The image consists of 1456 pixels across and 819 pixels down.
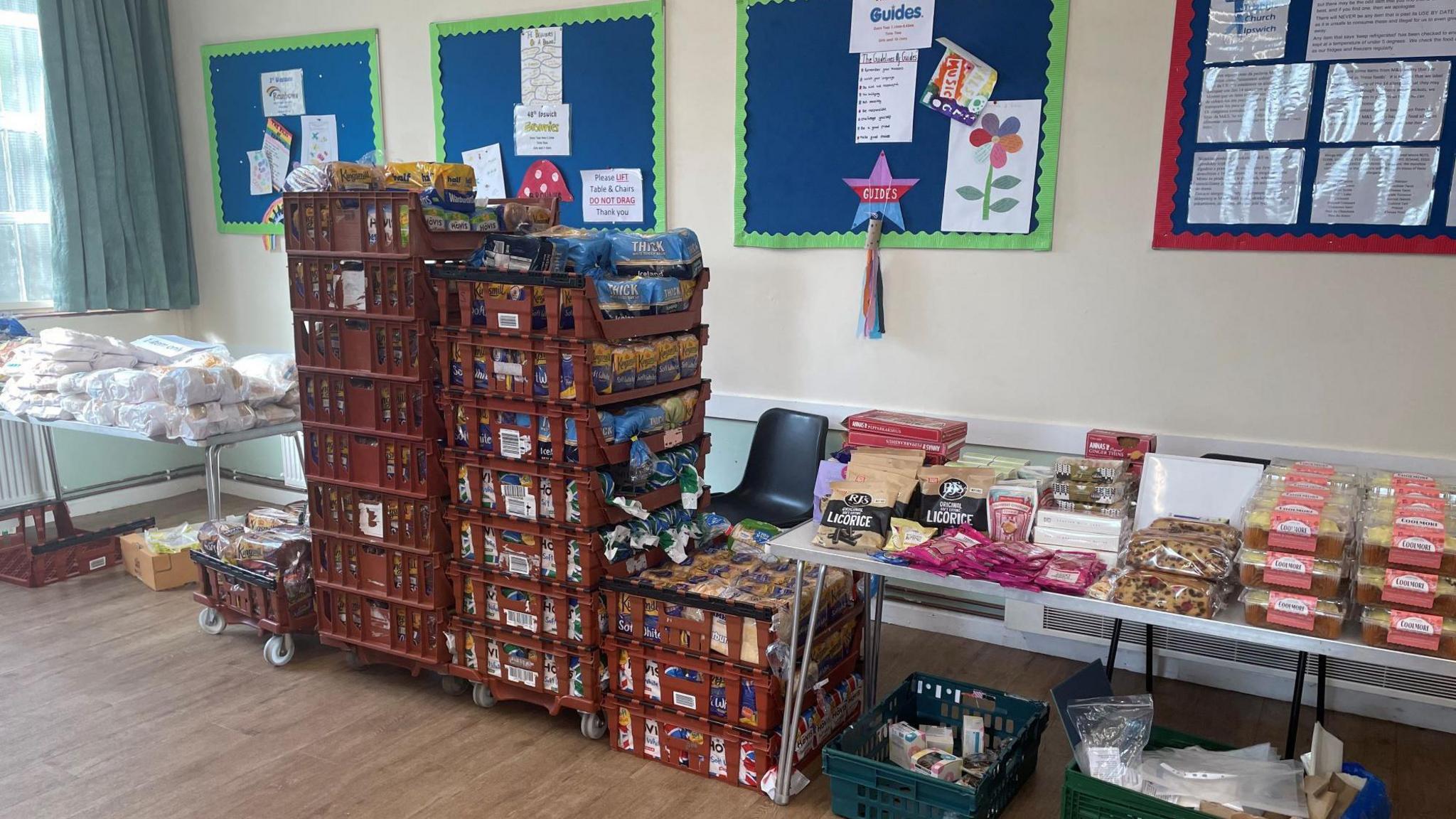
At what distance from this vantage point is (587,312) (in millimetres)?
2777

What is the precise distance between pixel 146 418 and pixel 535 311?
1.94 meters

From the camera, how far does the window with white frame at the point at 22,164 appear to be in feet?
16.0

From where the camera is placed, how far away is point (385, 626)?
3.34m

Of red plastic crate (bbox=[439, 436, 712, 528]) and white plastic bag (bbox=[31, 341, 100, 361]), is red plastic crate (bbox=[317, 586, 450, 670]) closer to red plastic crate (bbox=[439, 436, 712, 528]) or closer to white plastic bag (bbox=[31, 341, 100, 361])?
red plastic crate (bbox=[439, 436, 712, 528])

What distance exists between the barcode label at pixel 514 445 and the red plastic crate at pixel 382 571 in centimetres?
47

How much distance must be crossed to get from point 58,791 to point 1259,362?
151 inches

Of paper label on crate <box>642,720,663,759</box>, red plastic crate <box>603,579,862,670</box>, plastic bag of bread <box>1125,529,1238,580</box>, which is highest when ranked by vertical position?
plastic bag of bread <box>1125,529,1238,580</box>

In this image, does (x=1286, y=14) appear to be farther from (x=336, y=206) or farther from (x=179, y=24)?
(x=179, y=24)

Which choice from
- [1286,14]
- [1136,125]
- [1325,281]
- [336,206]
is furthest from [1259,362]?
[336,206]

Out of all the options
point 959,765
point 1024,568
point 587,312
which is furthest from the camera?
point 587,312

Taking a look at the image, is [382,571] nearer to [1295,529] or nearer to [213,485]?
[213,485]

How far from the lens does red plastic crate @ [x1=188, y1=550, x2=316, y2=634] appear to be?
3.51 meters

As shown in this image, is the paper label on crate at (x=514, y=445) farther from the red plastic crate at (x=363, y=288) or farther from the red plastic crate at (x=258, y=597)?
the red plastic crate at (x=258, y=597)

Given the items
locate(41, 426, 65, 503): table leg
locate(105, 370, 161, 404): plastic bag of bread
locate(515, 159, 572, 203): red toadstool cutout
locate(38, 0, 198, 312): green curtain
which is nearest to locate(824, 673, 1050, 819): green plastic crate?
locate(515, 159, 572, 203): red toadstool cutout
